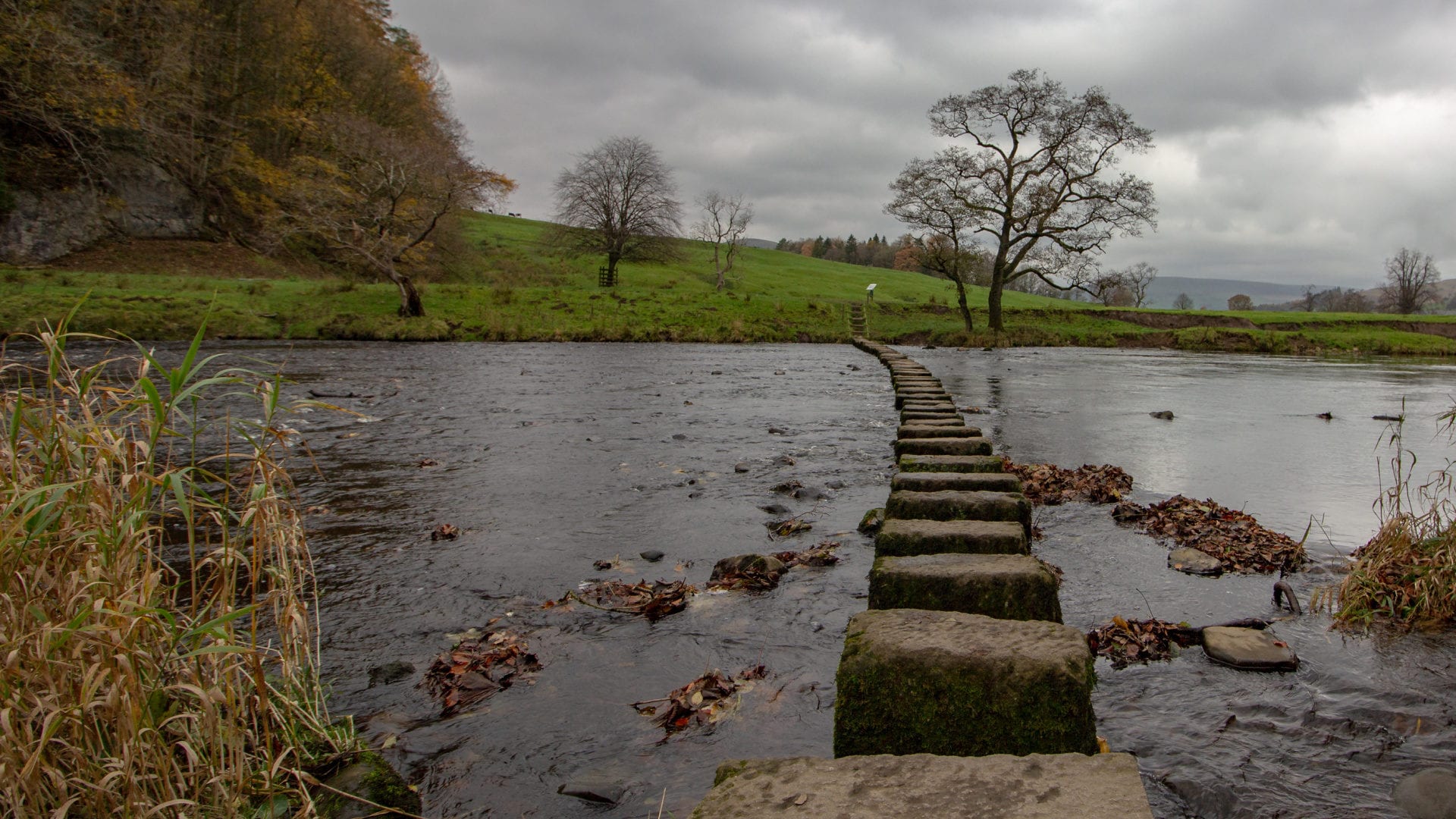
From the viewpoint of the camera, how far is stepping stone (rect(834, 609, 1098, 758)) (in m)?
2.21

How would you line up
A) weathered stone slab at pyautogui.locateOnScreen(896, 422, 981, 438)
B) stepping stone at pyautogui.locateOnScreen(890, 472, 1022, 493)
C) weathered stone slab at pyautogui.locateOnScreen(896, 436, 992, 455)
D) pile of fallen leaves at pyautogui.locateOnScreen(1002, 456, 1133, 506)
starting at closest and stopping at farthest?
stepping stone at pyautogui.locateOnScreen(890, 472, 1022, 493)
weathered stone slab at pyautogui.locateOnScreen(896, 436, 992, 455)
pile of fallen leaves at pyautogui.locateOnScreen(1002, 456, 1133, 506)
weathered stone slab at pyautogui.locateOnScreen(896, 422, 981, 438)

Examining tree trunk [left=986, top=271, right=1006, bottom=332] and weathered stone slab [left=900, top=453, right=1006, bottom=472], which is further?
tree trunk [left=986, top=271, right=1006, bottom=332]

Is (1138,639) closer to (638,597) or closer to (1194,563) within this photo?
(1194,563)

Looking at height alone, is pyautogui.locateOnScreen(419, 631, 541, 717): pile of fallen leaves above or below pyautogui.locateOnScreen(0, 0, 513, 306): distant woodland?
below

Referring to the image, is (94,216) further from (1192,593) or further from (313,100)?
(1192,593)

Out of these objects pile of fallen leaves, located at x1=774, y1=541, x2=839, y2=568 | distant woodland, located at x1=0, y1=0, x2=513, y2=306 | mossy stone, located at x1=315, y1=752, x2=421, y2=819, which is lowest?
mossy stone, located at x1=315, y1=752, x2=421, y2=819

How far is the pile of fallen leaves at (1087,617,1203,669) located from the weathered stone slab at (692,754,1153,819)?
181cm

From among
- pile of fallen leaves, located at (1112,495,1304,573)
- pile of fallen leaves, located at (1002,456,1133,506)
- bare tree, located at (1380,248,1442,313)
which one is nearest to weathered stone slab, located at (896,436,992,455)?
pile of fallen leaves, located at (1002,456,1133,506)

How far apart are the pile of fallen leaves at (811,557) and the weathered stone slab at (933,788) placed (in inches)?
106

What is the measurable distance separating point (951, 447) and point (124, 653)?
5.06m

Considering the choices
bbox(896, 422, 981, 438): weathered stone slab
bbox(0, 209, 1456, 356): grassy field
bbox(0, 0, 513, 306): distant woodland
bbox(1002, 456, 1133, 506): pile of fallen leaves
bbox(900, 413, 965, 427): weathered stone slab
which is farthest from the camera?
bbox(0, 0, 513, 306): distant woodland

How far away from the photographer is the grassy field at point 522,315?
73.5 feet

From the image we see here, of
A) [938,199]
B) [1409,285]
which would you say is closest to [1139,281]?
[1409,285]

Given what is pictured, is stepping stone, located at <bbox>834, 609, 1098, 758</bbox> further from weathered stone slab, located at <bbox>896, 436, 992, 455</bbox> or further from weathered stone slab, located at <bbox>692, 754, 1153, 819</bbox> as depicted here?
weathered stone slab, located at <bbox>896, 436, 992, 455</bbox>
